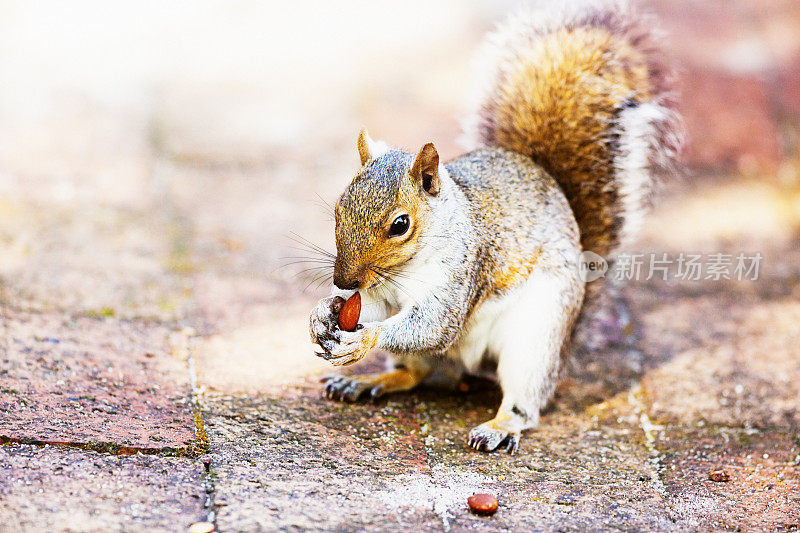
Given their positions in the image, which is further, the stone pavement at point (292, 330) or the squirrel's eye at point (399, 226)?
the squirrel's eye at point (399, 226)

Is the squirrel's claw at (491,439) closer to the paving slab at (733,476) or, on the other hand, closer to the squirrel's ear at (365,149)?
the paving slab at (733,476)

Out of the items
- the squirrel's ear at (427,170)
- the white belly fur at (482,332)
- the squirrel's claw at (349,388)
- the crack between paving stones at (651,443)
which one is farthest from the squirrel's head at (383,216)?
the crack between paving stones at (651,443)

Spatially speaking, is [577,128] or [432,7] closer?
[577,128]

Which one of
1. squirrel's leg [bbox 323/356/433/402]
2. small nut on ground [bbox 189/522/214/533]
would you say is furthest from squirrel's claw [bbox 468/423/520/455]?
small nut on ground [bbox 189/522/214/533]

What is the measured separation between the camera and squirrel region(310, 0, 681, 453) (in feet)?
7.44

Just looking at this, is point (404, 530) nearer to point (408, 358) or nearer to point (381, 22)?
point (408, 358)

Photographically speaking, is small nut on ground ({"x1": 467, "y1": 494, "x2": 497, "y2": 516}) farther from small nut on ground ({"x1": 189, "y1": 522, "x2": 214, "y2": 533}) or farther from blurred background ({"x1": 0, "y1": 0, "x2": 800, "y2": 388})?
blurred background ({"x1": 0, "y1": 0, "x2": 800, "y2": 388})

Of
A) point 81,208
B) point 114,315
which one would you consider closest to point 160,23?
point 81,208

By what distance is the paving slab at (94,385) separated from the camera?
2131 millimetres

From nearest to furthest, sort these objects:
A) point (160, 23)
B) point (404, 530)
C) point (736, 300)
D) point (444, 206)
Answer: point (404, 530) → point (444, 206) → point (736, 300) → point (160, 23)

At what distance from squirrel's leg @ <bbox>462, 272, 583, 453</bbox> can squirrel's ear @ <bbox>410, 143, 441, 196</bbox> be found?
42cm

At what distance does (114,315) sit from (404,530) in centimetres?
136

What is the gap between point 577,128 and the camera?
275cm

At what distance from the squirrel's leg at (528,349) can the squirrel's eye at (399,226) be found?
455 millimetres
